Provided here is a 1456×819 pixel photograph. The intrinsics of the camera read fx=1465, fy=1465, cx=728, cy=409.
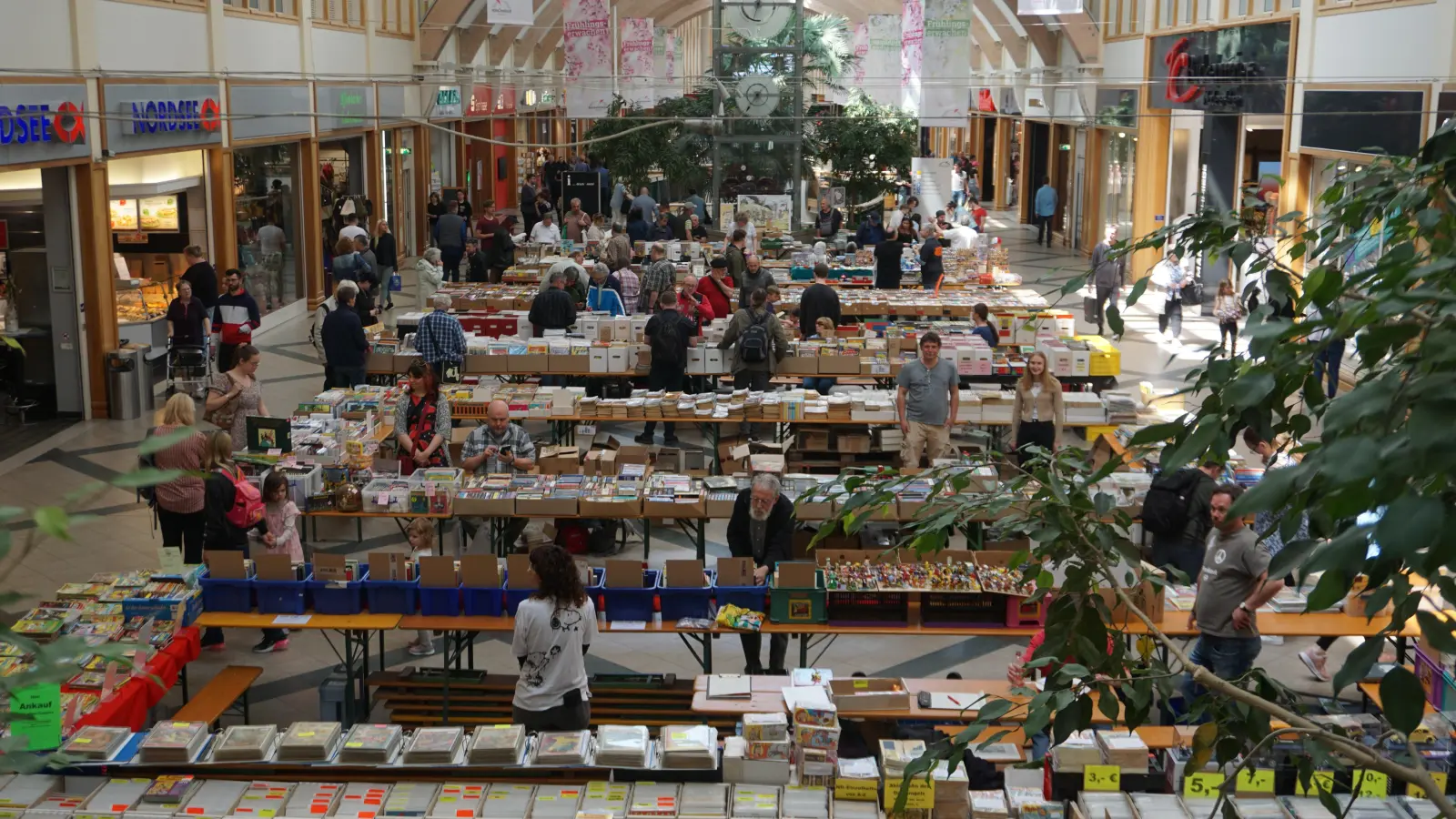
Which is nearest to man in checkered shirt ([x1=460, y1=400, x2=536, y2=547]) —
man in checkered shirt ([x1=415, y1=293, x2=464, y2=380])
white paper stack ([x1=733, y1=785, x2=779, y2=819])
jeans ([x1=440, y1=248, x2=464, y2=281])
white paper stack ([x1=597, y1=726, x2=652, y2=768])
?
A: man in checkered shirt ([x1=415, y1=293, x2=464, y2=380])

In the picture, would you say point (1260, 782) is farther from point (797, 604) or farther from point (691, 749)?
point (797, 604)

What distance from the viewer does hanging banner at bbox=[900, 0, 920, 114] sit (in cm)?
2153

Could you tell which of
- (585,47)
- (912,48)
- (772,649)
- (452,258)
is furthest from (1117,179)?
(772,649)

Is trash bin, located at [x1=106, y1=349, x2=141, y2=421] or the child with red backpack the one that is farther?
trash bin, located at [x1=106, y1=349, x2=141, y2=421]

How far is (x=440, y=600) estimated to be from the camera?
741 centimetres

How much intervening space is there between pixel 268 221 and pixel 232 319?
259 inches

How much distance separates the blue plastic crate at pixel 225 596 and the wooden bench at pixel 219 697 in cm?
31

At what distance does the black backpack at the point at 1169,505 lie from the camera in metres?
8.41

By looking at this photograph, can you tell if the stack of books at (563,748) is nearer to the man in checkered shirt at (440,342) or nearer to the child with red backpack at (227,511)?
the child with red backpack at (227,511)

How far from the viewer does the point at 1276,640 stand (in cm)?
876

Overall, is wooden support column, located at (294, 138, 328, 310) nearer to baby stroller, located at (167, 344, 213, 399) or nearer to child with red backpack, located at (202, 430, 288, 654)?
baby stroller, located at (167, 344, 213, 399)

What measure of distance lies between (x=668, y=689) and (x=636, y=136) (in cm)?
2288

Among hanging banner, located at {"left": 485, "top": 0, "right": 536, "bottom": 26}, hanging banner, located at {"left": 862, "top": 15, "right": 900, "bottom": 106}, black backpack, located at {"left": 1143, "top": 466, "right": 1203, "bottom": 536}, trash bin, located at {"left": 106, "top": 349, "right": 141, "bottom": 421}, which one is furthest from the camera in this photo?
hanging banner, located at {"left": 862, "top": 15, "right": 900, "bottom": 106}

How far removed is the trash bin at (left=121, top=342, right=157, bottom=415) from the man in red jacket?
788 mm
